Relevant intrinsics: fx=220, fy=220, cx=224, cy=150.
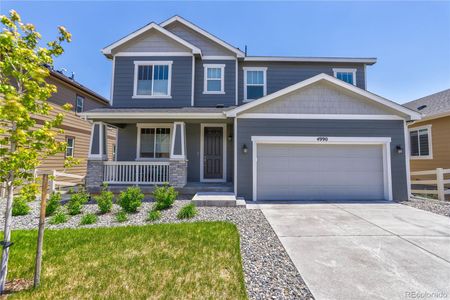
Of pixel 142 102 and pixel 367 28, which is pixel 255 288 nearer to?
pixel 142 102

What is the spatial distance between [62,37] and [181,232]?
4164 millimetres

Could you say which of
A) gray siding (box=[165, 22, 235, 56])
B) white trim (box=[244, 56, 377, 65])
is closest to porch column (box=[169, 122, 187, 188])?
gray siding (box=[165, 22, 235, 56])

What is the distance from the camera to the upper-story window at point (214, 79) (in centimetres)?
1138

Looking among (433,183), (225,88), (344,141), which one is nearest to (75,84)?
(225,88)

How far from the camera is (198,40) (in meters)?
11.7

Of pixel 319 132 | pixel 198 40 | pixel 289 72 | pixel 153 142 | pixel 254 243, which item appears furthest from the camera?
pixel 289 72

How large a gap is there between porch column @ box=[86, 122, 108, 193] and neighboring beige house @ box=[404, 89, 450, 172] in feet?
51.8

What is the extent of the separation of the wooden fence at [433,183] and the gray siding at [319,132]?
6.55 ft

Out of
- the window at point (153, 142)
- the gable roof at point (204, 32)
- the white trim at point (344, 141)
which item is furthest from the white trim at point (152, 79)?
the white trim at point (344, 141)

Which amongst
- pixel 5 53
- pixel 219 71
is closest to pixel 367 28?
pixel 219 71

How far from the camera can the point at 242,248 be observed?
13.7ft

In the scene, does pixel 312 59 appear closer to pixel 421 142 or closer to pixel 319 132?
pixel 319 132

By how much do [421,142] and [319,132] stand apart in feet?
28.2

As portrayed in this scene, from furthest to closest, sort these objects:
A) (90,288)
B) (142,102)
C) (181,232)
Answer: (142,102) < (181,232) < (90,288)
